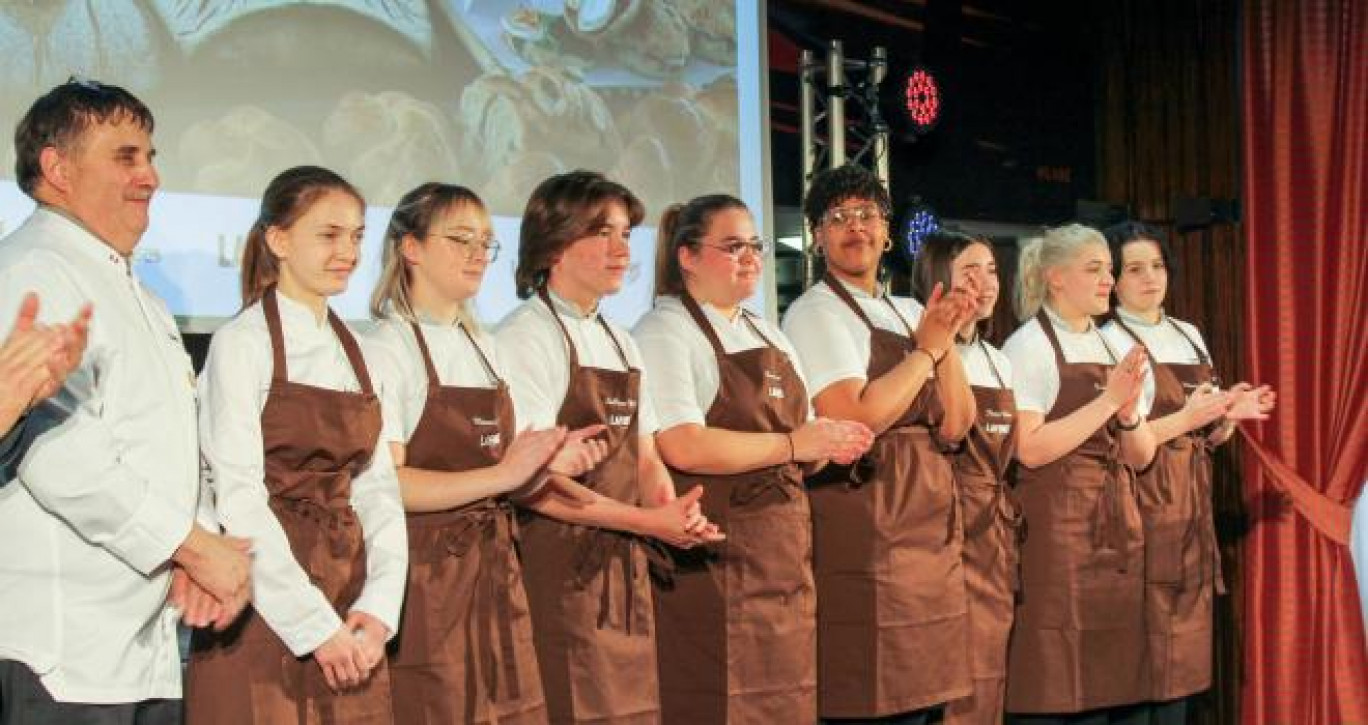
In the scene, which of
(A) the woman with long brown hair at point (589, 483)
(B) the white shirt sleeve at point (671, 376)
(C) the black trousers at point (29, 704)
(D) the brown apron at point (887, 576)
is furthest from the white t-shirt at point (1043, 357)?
(C) the black trousers at point (29, 704)

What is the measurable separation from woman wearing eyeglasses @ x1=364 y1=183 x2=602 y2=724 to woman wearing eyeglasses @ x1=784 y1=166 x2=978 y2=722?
2.76 ft

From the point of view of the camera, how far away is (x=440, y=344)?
10.8 ft

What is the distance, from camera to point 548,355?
3.52 m

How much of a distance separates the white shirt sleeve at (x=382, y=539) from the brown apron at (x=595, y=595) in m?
0.48

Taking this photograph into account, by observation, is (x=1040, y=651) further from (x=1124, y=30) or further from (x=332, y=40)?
(x=1124, y=30)

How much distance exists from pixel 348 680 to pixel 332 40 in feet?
7.01

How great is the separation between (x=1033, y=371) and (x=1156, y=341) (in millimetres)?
552

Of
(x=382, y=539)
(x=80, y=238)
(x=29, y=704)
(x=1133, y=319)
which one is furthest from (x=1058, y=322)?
(x=29, y=704)

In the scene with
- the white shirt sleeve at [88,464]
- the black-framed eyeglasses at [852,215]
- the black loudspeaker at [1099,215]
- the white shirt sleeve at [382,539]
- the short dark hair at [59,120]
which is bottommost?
the white shirt sleeve at [382,539]

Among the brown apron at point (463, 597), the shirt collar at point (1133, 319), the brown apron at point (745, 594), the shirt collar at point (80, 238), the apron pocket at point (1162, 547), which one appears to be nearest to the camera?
the shirt collar at point (80, 238)

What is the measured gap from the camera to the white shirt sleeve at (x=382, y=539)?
2.94 meters

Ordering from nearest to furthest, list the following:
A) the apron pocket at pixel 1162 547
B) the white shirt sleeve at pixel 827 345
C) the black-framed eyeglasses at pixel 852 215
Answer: the white shirt sleeve at pixel 827 345 < the black-framed eyeglasses at pixel 852 215 < the apron pocket at pixel 1162 547

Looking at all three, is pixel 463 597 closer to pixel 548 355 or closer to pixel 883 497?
pixel 548 355

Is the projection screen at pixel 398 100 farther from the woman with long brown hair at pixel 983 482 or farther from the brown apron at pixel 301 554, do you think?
the brown apron at pixel 301 554
